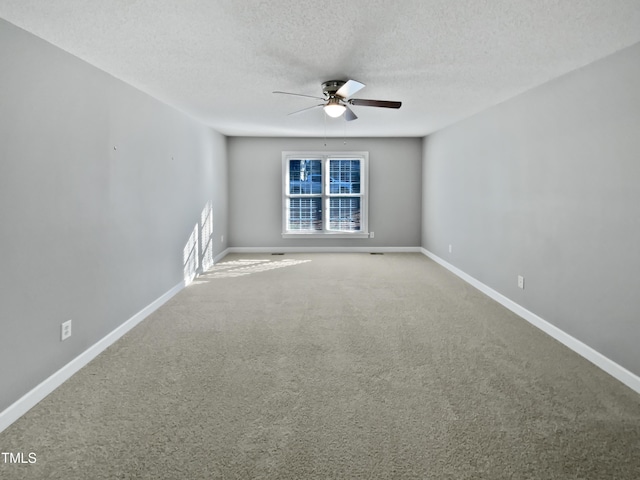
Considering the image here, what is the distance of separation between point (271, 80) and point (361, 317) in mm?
2287

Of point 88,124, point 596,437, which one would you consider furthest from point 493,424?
point 88,124

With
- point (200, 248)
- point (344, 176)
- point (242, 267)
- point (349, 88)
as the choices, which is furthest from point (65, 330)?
point (344, 176)

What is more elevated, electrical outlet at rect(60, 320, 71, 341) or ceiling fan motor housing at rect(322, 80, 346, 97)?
ceiling fan motor housing at rect(322, 80, 346, 97)

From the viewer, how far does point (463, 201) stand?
18.1ft

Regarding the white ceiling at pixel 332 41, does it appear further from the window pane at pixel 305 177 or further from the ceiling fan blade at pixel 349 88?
the window pane at pixel 305 177

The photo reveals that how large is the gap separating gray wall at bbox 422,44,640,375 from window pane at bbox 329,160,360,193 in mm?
2798

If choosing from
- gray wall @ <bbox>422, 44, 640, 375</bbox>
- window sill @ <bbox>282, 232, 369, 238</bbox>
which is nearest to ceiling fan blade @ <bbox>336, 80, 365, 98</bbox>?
gray wall @ <bbox>422, 44, 640, 375</bbox>

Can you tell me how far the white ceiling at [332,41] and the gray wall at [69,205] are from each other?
24 cm

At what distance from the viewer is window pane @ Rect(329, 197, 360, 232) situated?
7.64 m

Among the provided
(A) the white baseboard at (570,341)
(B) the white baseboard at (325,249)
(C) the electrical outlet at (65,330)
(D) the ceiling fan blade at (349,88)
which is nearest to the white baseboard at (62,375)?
(C) the electrical outlet at (65,330)

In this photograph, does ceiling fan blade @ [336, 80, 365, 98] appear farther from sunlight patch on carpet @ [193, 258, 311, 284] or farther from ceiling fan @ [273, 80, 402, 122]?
sunlight patch on carpet @ [193, 258, 311, 284]

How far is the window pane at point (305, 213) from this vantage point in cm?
762

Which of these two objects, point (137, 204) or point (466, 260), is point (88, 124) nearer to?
point (137, 204)

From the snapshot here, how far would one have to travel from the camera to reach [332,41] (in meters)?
2.53
